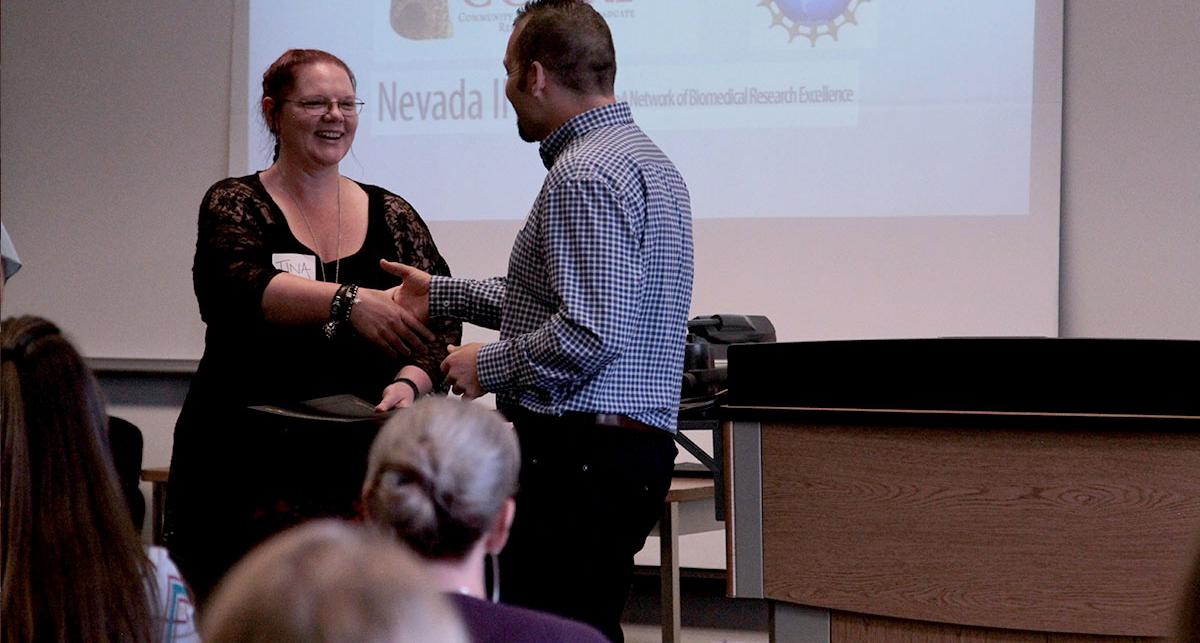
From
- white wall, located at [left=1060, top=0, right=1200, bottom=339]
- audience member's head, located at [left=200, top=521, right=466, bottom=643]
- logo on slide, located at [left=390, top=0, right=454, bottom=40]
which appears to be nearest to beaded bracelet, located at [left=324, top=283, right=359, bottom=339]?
audience member's head, located at [left=200, top=521, right=466, bottom=643]

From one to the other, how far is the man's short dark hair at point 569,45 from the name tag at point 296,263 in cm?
62

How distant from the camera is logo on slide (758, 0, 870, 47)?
13.1 feet

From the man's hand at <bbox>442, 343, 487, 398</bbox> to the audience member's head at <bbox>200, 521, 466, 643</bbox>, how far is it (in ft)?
4.42

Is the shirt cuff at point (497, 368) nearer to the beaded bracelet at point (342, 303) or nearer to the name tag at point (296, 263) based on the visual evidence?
the beaded bracelet at point (342, 303)

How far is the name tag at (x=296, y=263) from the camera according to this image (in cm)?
245

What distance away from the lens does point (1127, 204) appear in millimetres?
3814

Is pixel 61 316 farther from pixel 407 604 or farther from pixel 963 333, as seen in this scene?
pixel 407 604

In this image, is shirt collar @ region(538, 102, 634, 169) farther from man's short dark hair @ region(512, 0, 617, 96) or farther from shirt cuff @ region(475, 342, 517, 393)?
shirt cuff @ region(475, 342, 517, 393)

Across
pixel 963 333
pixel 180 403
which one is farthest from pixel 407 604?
pixel 180 403

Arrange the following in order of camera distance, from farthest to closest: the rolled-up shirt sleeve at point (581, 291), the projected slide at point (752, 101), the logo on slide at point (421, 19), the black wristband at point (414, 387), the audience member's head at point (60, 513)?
1. the logo on slide at point (421, 19)
2. the projected slide at point (752, 101)
3. the black wristband at point (414, 387)
4. the rolled-up shirt sleeve at point (581, 291)
5. the audience member's head at point (60, 513)

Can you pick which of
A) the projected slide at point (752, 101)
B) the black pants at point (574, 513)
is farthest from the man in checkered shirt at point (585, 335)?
the projected slide at point (752, 101)

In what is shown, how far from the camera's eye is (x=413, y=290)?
2.28 m

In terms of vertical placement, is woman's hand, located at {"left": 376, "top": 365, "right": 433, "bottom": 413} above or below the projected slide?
below

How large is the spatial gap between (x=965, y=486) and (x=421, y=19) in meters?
3.06
